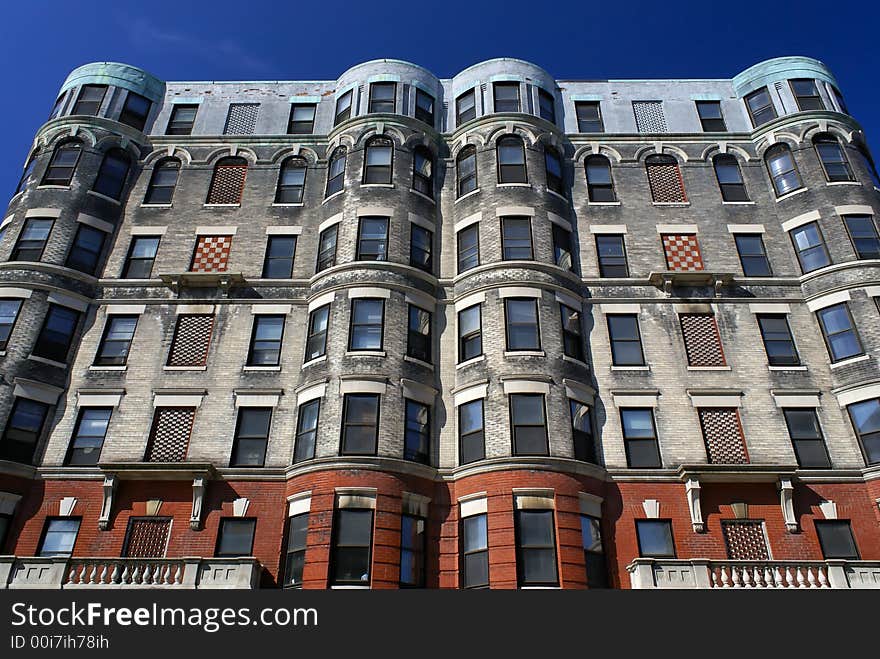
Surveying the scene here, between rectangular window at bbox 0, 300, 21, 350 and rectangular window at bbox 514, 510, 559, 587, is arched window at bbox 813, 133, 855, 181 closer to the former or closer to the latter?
rectangular window at bbox 514, 510, 559, 587

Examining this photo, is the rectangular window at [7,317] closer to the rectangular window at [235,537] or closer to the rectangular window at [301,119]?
the rectangular window at [235,537]

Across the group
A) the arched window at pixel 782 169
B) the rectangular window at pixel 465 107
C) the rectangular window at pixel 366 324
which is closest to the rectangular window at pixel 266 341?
the rectangular window at pixel 366 324

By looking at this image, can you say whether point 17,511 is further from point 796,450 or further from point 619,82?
point 619,82

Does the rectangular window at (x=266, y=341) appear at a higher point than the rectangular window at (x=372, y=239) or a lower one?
lower

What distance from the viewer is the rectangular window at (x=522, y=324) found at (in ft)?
80.8

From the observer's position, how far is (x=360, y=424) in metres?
22.9

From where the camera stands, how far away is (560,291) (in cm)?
2609

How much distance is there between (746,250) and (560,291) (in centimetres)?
835

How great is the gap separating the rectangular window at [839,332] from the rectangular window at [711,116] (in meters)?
10.4

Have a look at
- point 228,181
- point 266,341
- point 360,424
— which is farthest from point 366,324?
point 228,181

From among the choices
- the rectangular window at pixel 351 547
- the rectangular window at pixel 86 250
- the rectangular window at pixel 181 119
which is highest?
the rectangular window at pixel 181 119

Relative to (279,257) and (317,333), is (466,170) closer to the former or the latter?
(279,257)

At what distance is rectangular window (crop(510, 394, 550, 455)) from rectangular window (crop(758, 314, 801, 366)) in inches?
354

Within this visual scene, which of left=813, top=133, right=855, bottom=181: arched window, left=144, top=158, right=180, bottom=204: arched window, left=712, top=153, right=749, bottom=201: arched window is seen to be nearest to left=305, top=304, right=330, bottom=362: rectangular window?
left=144, top=158, right=180, bottom=204: arched window
